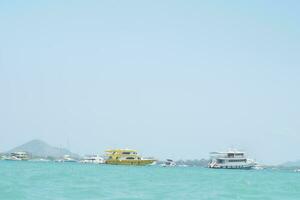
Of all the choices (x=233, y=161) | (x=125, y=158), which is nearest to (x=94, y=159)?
(x=125, y=158)

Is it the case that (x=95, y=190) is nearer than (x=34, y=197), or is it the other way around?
(x=34, y=197)

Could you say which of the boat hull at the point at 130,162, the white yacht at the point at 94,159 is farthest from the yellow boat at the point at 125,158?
the white yacht at the point at 94,159

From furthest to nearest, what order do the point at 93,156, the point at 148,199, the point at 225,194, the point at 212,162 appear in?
the point at 93,156 → the point at 212,162 → the point at 225,194 → the point at 148,199

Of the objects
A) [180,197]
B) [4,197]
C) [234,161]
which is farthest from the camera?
[234,161]

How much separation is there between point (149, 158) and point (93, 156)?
71.3 feet

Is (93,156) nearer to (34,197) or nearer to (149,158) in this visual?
(149,158)

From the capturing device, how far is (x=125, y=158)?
114m

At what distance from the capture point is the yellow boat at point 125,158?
114m

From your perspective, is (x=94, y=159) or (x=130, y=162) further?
(x=94, y=159)

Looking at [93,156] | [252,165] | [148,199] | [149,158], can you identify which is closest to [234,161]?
[252,165]

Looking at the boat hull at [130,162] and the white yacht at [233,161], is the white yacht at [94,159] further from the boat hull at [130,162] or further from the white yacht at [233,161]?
the white yacht at [233,161]

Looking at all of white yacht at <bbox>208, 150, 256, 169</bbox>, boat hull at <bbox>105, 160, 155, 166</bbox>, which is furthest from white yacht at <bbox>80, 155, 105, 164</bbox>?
white yacht at <bbox>208, 150, 256, 169</bbox>

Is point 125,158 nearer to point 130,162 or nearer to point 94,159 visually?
point 130,162

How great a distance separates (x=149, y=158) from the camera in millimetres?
118188
